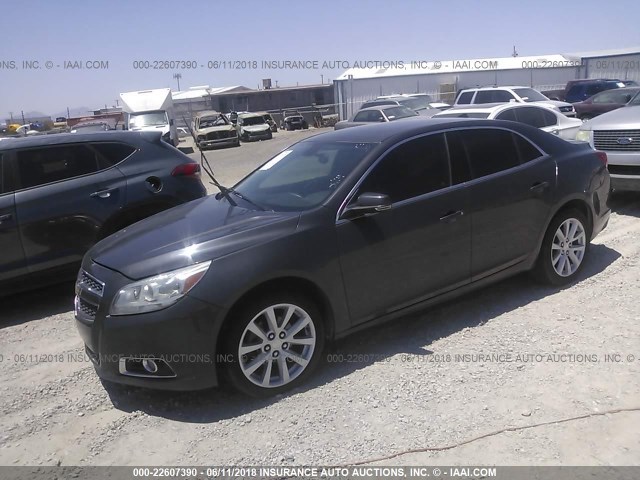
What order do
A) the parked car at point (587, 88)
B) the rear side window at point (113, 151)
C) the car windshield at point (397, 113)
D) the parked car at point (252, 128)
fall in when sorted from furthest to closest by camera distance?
1. the parked car at point (252, 128)
2. the parked car at point (587, 88)
3. the car windshield at point (397, 113)
4. the rear side window at point (113, 151)

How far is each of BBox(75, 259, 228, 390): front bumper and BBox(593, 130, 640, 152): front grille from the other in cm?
636

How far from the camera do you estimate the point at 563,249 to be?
503 cm

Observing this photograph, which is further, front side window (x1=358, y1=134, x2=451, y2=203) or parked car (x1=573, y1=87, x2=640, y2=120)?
parked car (x1=573, y1=87, x2=640, y2=120)

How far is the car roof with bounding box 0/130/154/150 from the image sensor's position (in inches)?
219

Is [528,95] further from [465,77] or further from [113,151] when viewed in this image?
[465,77]

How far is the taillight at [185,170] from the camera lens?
6055 millimetres

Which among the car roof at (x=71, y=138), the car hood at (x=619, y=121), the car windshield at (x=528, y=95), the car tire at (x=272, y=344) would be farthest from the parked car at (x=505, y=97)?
the car tire at (x=272, y=344)

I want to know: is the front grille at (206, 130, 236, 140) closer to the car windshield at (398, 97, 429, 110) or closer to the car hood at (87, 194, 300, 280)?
the car windshield at (398, 97, 429, 110)

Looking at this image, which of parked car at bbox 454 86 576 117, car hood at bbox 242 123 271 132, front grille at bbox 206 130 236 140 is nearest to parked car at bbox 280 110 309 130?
car hood at bbox 242 123 271 132

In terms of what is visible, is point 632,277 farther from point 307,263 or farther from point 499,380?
point 307,263

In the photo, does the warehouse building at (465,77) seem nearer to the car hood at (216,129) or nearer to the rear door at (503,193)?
the car hood at (216,129)

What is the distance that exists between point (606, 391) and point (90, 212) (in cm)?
470

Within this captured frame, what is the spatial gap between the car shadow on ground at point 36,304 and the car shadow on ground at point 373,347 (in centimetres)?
197

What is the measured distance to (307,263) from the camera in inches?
140
